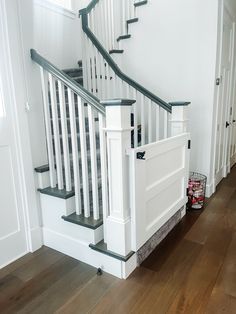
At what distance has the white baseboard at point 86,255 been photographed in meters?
1.71

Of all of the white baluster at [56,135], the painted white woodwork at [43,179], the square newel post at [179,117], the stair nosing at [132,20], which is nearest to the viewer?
the white baluster at [56,135]

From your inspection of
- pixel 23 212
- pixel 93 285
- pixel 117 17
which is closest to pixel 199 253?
pixel 93 285

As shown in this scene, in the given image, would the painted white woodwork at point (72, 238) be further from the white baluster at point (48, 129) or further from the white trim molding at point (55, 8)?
the white trim molding at point (55, 8)

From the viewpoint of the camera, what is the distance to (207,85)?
9.45 ft

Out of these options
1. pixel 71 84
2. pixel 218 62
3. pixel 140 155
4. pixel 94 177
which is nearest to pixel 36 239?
pixel 94 177

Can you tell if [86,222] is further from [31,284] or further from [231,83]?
[231,83]

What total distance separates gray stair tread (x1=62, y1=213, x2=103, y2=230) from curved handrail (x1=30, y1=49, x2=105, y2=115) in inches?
31.1

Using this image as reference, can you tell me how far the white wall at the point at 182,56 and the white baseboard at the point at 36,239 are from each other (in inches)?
79.5

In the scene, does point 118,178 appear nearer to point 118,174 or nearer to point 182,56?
point 118,174

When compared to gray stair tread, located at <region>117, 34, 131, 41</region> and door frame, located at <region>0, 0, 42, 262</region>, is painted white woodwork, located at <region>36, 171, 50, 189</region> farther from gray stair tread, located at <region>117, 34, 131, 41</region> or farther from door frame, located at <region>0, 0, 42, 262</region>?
gray stair tread, located at <region>117, 34, 131, 41</region>

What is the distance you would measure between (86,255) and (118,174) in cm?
75

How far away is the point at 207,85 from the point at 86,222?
211 centimetres

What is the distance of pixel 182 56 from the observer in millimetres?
3004

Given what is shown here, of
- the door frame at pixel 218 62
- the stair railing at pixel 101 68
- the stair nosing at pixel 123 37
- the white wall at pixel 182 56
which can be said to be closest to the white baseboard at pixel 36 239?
the stair railing at pixel 101 68
